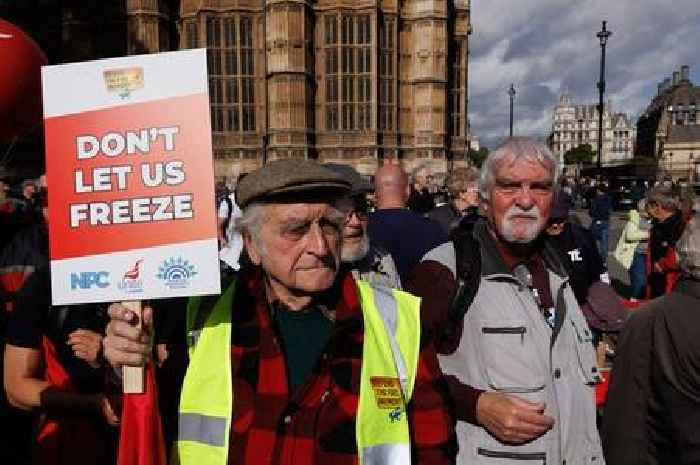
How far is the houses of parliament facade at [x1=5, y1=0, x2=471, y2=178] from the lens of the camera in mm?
21016

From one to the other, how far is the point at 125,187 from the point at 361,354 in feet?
2.38

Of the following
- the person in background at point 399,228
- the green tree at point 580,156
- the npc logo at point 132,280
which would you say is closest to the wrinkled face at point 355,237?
the person in background at point 399,228

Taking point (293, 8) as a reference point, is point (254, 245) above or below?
below

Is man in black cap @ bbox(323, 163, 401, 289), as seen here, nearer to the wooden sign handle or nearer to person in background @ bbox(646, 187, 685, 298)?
the wooden sign handle

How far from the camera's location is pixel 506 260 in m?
2.06

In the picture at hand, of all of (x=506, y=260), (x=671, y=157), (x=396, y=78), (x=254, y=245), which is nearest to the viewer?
(x=254, y=245)

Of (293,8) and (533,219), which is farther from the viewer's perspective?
(293,8)

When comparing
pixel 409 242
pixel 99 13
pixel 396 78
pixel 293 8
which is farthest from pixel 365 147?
pixel 409 242

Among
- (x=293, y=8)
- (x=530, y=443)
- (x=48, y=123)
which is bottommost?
(x=530, y=443)

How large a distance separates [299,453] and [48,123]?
39.7 inches

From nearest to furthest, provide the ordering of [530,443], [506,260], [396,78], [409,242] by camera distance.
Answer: [530,443]
[506,260]
[409,242]
[396,78]

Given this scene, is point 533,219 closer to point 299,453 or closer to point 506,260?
point 506,260

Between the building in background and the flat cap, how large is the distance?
5552 cm

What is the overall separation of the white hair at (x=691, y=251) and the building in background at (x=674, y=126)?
178 ft
